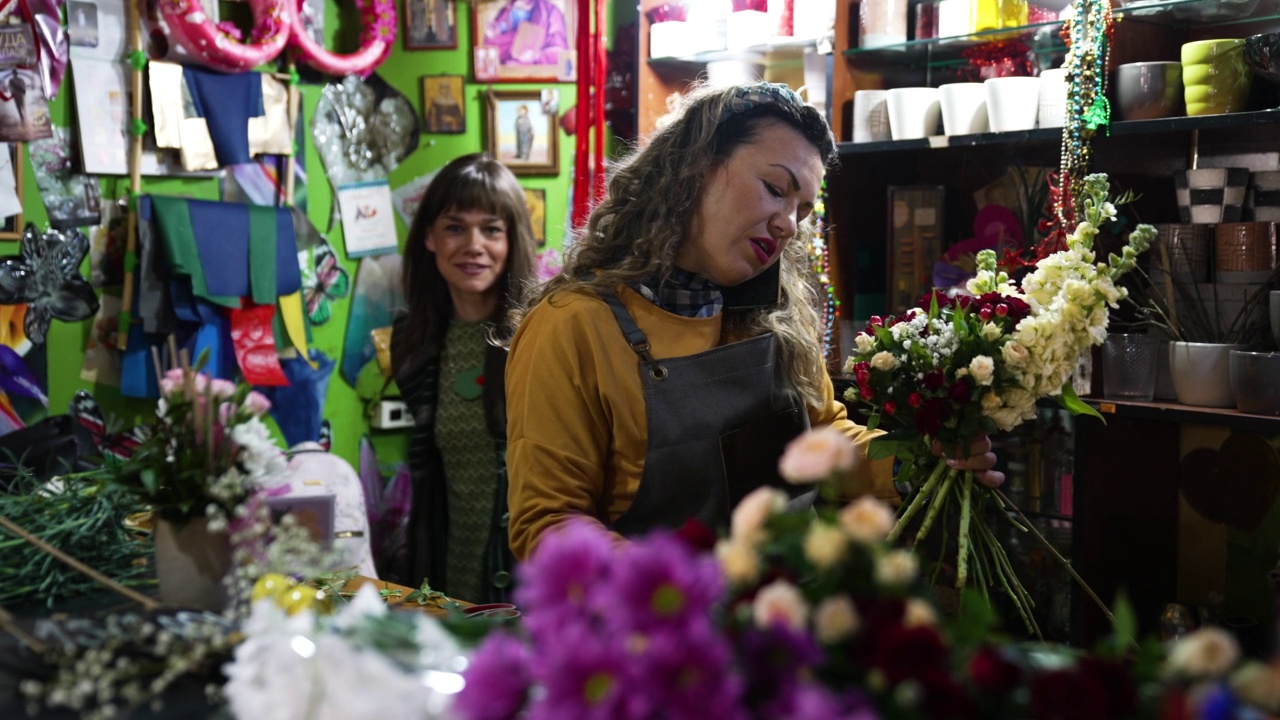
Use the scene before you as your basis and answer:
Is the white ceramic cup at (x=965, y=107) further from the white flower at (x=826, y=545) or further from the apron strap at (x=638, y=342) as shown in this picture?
the white flower at (x=826, y=545)

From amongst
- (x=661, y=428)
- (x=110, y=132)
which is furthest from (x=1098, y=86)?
(x=110, y=132)

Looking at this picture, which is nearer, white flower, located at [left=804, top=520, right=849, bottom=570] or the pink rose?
white flower, located at [left=804, top=520, right=849, bottom=570]

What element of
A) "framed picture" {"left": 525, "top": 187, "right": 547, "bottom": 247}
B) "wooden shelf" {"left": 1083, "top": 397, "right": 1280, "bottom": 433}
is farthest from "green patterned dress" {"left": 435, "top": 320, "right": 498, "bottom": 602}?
"wooden shelf" {"left": 1083, "top": 397, "right": 1280, "bottom": 433}

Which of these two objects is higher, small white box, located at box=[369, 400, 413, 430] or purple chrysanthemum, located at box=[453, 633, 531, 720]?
purple chrysanthemum, located at box=[453, 633, 531, 720]

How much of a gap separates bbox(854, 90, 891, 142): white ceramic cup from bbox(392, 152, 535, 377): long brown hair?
102 cm

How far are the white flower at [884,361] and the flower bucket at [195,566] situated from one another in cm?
104

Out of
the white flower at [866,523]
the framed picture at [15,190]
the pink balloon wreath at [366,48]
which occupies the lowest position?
the white flower at [866,523]

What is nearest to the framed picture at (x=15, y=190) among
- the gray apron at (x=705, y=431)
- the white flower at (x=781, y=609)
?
the gray apron at (x=705, y=431)

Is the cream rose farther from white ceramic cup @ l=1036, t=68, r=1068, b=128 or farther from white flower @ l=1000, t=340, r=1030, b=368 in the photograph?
white ceramic cup @ l=1036, t=68, r=1068, b=128

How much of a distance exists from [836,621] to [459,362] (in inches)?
111

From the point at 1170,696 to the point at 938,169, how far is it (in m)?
3.04

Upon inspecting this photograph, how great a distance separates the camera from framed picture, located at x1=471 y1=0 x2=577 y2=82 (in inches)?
166

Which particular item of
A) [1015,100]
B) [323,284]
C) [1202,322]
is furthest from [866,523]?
[323,284]

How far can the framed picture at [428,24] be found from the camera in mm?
4129
